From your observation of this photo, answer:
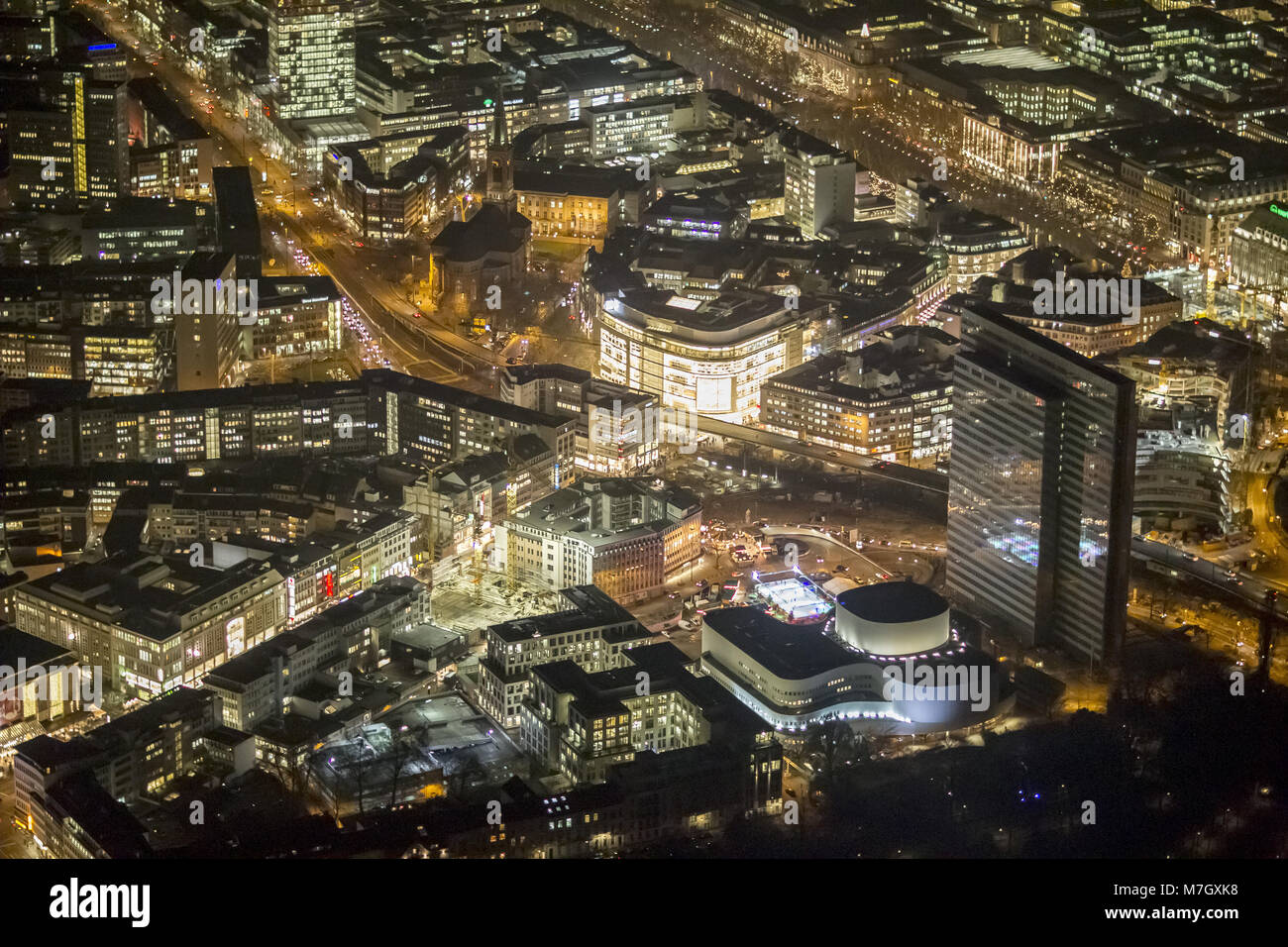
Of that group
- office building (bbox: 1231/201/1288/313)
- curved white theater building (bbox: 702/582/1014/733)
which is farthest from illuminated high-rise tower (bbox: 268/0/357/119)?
curved white theater building (bbox: 702/582/1014/733)

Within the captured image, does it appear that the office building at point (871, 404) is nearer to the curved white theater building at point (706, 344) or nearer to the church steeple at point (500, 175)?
the curved white theater building at point (706, 344)

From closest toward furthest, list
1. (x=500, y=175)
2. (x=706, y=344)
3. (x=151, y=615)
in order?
(x=151, y=615), (x=706, y=344), (x=500, y=175)

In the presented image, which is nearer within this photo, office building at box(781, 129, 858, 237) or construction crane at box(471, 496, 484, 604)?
construction crane at box(471, 496, 484, 604)

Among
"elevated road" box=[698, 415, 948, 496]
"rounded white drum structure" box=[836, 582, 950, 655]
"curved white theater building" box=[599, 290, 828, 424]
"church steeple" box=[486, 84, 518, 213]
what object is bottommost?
"elevated road" box=[698, 415, 948, 496]

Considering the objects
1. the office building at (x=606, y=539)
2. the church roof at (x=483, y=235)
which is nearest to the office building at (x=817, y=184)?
the church roof at (x=483, y=235)

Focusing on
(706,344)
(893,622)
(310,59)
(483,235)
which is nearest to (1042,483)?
(893,622)

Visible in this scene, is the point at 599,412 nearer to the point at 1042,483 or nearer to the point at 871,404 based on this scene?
the point at 871,404

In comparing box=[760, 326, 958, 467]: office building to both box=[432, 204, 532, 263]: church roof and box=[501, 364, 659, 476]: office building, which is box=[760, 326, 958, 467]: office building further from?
box=[432, 204, 532, 263]: church roof
